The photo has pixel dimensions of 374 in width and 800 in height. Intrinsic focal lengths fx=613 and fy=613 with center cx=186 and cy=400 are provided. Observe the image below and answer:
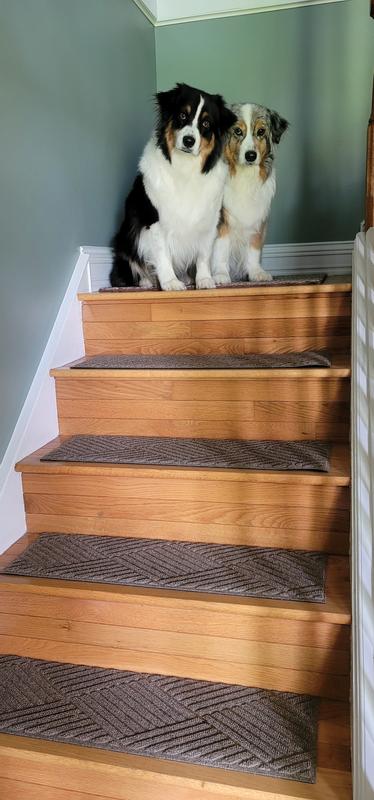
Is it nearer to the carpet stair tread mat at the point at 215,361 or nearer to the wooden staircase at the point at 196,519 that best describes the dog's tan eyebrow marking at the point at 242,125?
the wooden staircase at the point at 196,519

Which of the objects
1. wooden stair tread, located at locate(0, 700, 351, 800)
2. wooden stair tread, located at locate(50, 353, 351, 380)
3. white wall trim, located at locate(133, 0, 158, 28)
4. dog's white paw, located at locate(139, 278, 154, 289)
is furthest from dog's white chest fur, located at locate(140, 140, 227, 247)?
wooden stair tread, located at locate(0, 700, 351, 800)

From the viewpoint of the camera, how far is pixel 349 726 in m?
1.15

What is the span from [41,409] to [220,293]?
680mm

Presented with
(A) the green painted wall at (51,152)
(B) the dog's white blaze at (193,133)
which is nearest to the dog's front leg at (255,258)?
(B) the dog's white blaze at (193,133)

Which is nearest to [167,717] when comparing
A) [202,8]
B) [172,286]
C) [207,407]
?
[207,407]

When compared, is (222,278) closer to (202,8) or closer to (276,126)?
(276,126)

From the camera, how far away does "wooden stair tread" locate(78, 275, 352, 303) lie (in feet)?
6.28

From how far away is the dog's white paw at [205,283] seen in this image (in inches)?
91.5

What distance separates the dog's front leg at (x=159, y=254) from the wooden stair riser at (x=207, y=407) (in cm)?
63

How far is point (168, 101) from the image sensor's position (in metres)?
2.27

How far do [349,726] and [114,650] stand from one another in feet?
1.72

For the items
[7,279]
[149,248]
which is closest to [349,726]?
[7,279]

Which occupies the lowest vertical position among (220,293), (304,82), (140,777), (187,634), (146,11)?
(140,777)

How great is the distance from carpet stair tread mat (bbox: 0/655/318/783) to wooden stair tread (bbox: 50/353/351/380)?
0.79 metres
